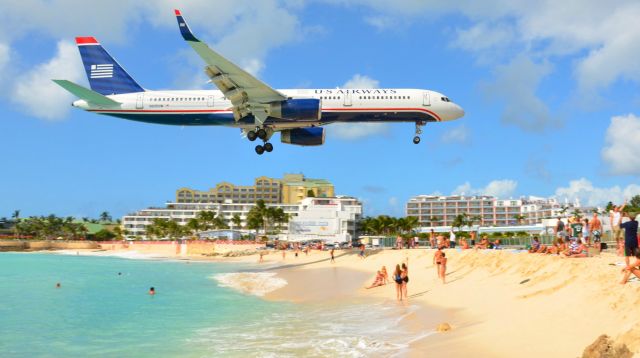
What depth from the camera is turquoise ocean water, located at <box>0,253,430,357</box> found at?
16.5 meters

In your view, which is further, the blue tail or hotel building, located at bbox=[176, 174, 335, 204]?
hotel building, located at bbox=[176, 174, 335, 204]

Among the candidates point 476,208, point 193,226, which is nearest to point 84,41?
point 193,226

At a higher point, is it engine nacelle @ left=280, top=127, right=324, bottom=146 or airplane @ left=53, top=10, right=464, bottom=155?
airplane @ left=53, top=10, right=464, bottom=155

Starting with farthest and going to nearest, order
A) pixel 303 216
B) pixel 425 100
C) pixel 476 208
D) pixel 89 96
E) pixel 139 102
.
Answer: pixel 476 208 → pixel 303 216 → pixel 425 100 → pixel 139 102 → pixel 89 96

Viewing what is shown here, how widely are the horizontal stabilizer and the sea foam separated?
15338 millimetres

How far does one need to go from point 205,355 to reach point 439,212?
17635 centimetres

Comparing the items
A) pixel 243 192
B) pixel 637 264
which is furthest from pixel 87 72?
pixel 243 192

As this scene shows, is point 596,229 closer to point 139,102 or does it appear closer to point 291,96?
point 291,96

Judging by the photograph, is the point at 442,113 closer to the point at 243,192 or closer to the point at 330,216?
the point at 330,216

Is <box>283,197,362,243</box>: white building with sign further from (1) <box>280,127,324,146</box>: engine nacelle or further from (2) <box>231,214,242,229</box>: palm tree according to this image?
(1) <box>280,127,324,146</box>: engine nacelle

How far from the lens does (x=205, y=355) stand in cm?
1652

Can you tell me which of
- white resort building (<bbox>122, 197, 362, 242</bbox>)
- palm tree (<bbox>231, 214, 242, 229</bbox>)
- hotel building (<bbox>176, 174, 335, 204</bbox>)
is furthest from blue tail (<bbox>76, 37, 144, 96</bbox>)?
hotel building (<bbox>176, 174, 335, 204</bbox>)

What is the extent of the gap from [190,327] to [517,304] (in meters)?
12.9

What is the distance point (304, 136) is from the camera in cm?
3766
